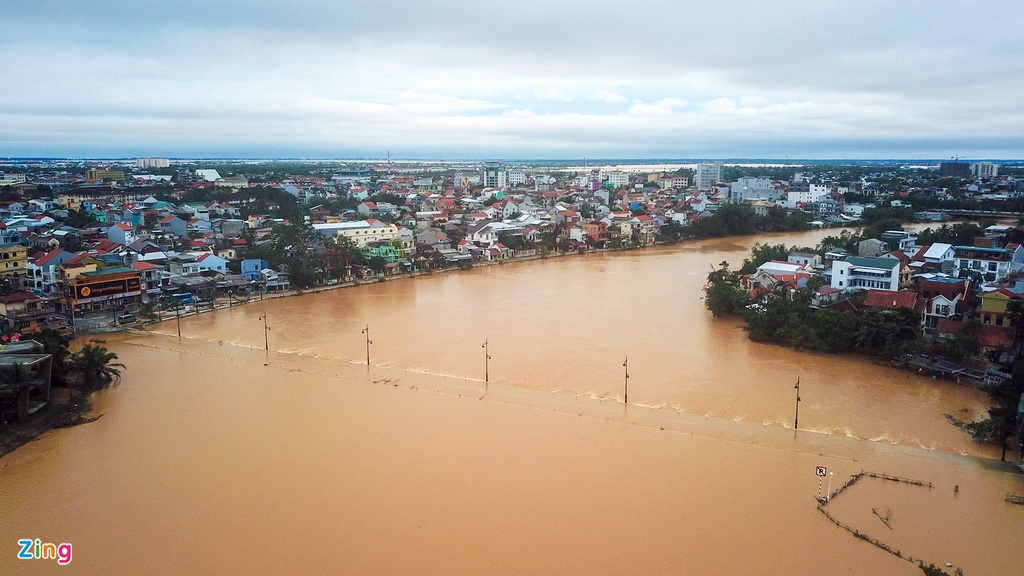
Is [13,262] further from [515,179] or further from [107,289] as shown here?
[515,179]

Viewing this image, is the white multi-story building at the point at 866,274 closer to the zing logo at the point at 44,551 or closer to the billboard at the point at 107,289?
the zing logo at the point at 44,551

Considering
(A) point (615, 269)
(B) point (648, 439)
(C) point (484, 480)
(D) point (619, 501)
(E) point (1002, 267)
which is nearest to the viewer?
(D) point (619, 501)

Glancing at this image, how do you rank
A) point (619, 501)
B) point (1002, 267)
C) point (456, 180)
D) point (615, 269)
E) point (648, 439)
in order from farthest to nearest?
point (456, 180) → point (615, 269) → point (1002, 267) → point (648, 439) → point (619, 501)

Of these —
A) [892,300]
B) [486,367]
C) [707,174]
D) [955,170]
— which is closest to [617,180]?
[707,174]

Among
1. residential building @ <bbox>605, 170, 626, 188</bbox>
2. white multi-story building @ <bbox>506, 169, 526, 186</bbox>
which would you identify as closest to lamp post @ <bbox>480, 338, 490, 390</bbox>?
residential building @ <bbox>605, 170, 626, 188</bbox>

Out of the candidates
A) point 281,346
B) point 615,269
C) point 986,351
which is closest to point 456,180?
point 615,269

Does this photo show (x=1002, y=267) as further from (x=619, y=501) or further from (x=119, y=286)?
(x=119, y=286)

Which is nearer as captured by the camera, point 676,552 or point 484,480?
point 676,552
